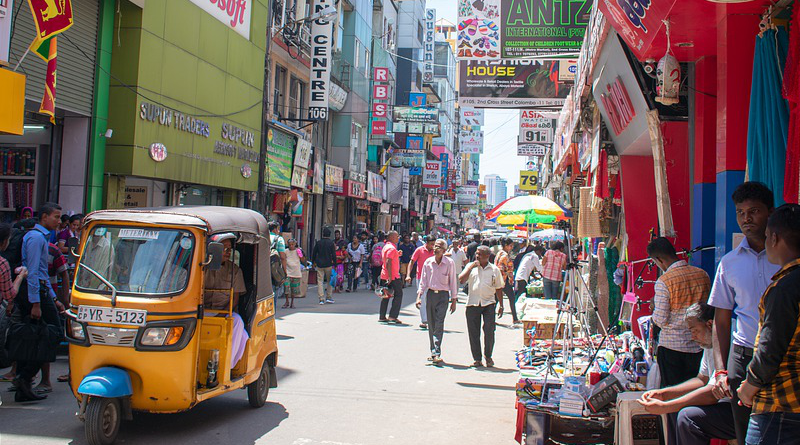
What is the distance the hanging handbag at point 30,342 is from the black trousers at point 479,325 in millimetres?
5686

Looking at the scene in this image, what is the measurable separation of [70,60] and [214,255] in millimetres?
9518

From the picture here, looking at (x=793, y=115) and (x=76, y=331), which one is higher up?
(x=793, y=115)

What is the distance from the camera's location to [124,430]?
6.57m

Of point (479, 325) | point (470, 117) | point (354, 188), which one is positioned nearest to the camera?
point (479, 325)

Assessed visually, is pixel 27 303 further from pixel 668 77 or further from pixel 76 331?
pixel 668 77

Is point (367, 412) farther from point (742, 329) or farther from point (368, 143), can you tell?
point (368, 143)

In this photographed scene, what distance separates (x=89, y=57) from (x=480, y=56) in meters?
8.18

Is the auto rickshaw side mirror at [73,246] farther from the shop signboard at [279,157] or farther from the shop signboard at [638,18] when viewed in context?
the shop signboard at [279,157]

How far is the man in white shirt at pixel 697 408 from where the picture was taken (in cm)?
455

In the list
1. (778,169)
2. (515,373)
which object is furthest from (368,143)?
(778,169)

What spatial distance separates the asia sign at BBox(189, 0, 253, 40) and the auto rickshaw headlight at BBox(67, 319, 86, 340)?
1335 centimetres

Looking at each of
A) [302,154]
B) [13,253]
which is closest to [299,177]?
[302,154]

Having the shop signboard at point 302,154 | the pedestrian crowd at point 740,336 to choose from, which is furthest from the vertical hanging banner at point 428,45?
the pedestrian crowd at point 740,336

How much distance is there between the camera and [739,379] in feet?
13.7
